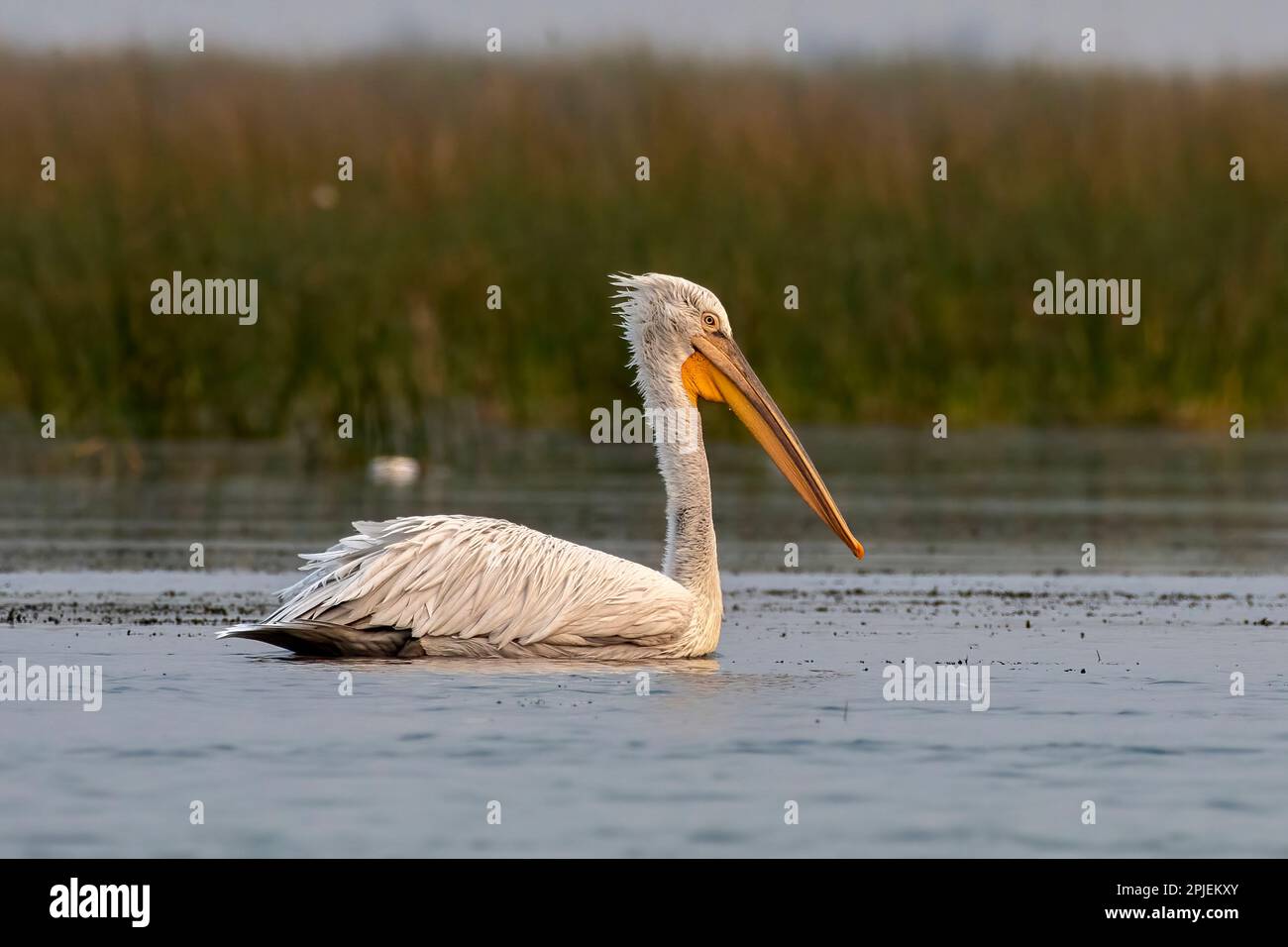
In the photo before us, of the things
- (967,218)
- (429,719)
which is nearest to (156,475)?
(967,218)

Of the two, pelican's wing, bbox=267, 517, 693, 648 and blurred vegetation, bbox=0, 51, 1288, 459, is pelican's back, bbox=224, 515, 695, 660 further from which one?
blurred vegetation, bbox=0, 51, 1288, 459

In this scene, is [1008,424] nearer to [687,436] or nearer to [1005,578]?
[1005,578]

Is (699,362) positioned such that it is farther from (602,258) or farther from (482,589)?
(602,258)

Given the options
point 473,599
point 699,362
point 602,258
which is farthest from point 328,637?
point 602,258

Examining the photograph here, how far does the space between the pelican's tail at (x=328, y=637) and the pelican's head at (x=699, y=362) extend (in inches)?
64.7

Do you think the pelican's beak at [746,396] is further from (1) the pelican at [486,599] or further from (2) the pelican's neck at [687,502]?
(1) the pelican at [486,599]

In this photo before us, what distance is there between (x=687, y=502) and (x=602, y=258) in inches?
366

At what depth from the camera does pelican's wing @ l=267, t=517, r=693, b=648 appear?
9.48 m

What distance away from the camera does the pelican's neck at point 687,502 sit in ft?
32.9

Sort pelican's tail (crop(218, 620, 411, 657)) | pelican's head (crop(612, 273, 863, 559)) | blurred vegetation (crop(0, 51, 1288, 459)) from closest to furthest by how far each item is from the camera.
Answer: pelican's tail (crop(218, 620, 411, 657))
pelican's head (crop(612, 273, 863, 559))
blurred vegetation (crop(0, 51, 1288, 459))

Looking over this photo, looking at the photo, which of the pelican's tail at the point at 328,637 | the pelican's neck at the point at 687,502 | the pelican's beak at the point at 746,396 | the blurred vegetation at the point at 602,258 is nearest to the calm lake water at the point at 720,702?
the pelican's tail at the point at 328,637

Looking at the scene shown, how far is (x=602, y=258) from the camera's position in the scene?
19438 millimetres

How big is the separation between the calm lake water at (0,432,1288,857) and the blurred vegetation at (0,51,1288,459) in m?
1.75

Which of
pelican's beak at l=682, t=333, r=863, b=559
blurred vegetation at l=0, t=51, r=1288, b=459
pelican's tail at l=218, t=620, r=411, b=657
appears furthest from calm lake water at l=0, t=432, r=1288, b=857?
blurred vegetation at l=0, t=51, r=1288, b=459
